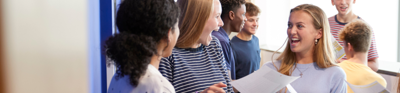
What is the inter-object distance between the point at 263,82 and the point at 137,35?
2.06 ft

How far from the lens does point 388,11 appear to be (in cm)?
304

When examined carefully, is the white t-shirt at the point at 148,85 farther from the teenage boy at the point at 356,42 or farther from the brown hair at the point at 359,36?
the brown hair at the point at 359,36

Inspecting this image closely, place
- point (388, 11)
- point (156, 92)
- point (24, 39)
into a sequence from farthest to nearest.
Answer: point (388, 11)
point (24, 39)
point (156, 92)

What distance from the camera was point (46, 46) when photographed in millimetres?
1447

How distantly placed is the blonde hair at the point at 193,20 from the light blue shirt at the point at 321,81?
21.9 inches

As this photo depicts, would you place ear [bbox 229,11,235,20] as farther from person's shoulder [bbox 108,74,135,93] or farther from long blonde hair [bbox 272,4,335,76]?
person's shoulder [bbox 108,74,135,93]

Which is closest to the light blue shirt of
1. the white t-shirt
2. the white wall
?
the white t-shirt

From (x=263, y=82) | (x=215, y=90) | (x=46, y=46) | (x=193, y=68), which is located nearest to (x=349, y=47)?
(x=263, y=82)

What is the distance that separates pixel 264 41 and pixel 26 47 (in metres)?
4.07

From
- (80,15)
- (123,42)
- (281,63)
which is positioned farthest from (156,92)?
(80,15)

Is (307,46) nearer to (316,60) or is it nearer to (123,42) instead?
(316,60)

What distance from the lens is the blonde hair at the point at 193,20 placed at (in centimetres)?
117

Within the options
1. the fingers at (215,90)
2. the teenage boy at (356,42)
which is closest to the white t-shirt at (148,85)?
the fingers at (215,90)

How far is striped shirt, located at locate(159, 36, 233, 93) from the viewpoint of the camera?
3.69 ft
